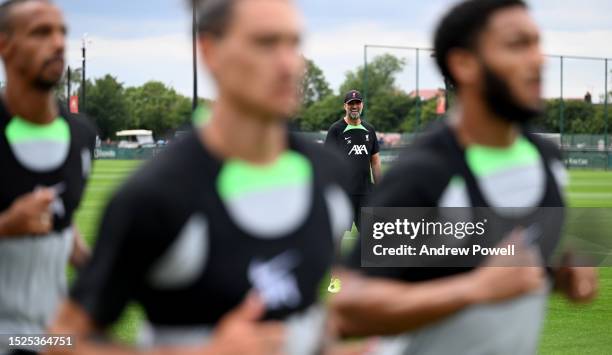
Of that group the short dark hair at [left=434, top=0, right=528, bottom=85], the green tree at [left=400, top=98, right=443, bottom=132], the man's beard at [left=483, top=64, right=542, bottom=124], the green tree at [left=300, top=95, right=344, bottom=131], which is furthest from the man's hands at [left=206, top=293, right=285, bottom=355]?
the green tree at [left=300, top=95, right=344, bottom=131]

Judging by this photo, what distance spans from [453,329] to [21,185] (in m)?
2.34

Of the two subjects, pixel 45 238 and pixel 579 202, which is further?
pixel 579 202

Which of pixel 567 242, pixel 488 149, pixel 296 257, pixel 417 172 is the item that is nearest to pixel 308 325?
pixel 296 257

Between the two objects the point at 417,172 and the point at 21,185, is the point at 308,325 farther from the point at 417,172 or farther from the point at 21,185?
the point at 21,185

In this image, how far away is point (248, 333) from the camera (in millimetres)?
2492

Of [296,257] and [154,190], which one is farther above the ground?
[154,190]

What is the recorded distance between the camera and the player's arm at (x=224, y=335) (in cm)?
247

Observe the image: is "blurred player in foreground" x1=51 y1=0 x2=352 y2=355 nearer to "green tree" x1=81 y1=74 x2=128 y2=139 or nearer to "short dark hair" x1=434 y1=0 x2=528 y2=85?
"short dark hair" x1=434 y1=0 x2=528 y2=85

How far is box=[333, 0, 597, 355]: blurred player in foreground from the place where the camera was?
3.09 metres

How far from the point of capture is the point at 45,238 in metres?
4.81

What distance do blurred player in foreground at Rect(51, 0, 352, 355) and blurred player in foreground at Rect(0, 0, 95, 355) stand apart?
82.5 inches

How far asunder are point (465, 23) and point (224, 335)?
1412mm

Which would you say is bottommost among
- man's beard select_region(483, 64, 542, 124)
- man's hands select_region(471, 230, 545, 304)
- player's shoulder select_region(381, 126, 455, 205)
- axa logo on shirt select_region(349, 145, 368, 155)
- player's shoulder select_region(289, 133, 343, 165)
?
axa logo on shirt select_region(349, 145, 368, 155)

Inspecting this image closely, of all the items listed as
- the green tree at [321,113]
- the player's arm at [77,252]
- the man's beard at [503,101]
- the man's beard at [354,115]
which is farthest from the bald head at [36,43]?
the green tree at [321,113]
